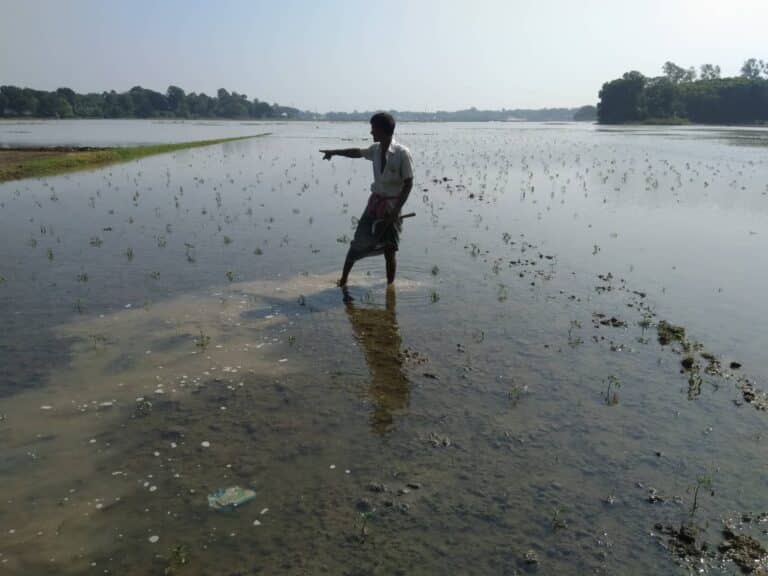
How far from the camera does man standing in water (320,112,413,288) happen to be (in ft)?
28.2

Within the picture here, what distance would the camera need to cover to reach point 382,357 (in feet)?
22.5

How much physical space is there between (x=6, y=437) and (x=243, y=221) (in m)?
11.1

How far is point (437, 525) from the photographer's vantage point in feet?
13.1

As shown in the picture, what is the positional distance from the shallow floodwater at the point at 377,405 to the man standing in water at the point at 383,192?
761mm

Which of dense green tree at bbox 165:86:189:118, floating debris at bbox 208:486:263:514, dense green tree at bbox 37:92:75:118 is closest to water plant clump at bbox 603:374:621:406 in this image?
floating debris at bbox 208:486:263:514

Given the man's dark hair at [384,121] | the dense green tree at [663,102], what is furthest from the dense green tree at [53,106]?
the man's dark hair at [384,121]

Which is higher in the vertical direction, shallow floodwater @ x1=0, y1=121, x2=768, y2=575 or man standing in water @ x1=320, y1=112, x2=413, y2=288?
man standing in water @ x1=320, y1=112, x2=413, y2=288

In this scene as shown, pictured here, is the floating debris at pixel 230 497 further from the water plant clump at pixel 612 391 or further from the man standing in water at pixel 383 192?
the man standing in water at pixel 383 192

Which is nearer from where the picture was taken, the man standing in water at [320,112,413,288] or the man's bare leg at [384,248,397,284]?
the man standing in water at [320,112,413,288]

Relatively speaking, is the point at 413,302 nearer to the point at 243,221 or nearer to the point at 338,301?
the point at 338,301

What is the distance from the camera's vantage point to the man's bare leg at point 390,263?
9.46 meters

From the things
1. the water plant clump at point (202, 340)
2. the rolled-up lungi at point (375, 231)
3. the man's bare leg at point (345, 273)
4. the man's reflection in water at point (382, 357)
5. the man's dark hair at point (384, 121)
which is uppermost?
the man's dark hair at point (384, 121)

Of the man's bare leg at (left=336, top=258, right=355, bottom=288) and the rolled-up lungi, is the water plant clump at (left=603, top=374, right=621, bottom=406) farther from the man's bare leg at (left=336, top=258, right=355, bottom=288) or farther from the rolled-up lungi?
the man's bare leg at (left=336, top=258, right=355, bottom=288)

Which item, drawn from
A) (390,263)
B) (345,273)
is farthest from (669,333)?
(345,273)
